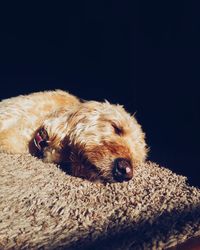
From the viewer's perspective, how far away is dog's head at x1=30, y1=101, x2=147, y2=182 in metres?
3.46

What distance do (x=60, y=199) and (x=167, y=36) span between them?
11.1 feet

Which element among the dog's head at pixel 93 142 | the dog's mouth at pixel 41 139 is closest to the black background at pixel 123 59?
the dog's head at pixel 93 142

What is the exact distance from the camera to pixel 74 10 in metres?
7.45

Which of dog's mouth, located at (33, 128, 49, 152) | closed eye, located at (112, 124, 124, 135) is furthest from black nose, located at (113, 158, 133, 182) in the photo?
dog's mouth, located at (33, 128, 49, 152)

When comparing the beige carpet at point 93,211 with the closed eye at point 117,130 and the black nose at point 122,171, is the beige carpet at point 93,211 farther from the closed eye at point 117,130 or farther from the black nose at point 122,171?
the closed eye at point 117,130

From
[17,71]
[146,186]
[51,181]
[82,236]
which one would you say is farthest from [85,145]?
[17,71]

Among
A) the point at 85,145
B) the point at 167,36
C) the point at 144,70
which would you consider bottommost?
the point at 85,145

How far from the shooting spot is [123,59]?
21.2ft

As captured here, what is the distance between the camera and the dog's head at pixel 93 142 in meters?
3.46

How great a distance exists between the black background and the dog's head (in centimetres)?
41

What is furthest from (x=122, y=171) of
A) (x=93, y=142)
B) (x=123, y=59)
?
(x=123, y=59)

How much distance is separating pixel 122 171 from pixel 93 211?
0.70 metres

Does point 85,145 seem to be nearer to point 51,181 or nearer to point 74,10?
point 51,181

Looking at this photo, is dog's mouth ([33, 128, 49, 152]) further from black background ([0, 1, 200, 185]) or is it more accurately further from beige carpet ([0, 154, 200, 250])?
black background ([0, 1, 200, 185])
